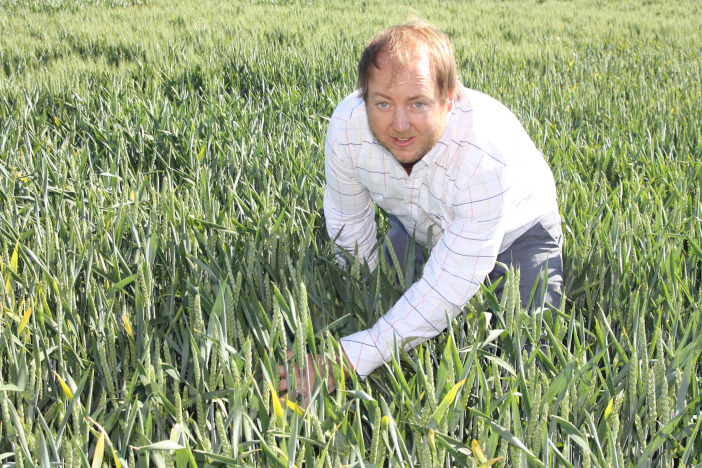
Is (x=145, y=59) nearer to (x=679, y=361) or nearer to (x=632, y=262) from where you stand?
(x=632, y=262)

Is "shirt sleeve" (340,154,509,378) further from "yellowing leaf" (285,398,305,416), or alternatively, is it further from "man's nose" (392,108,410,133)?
"yellowing leaf" (285,398,305,416)

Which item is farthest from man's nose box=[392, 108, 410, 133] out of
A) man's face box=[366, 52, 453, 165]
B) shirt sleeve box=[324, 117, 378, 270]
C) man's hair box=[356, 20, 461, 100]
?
shirt sleeve box=[324, 117, 378, 270]

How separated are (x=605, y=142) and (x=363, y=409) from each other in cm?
206

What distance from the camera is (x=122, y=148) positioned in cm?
242

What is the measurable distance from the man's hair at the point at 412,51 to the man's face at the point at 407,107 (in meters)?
0.01

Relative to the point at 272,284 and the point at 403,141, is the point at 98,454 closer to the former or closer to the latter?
the point at 272,284

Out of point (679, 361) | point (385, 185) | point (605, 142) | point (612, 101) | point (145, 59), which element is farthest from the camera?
point (145, 59)

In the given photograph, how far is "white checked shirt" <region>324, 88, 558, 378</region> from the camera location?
1417mm

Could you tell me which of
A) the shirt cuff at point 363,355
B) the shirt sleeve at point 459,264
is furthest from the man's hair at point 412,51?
the shirt cuff at point 363,355

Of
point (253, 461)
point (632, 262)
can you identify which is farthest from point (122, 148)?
point (632, 262)

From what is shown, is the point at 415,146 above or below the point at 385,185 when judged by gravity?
above

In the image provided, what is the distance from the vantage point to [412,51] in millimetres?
1427

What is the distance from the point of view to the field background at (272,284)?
106 cm

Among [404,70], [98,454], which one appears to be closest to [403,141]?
[404,70]
